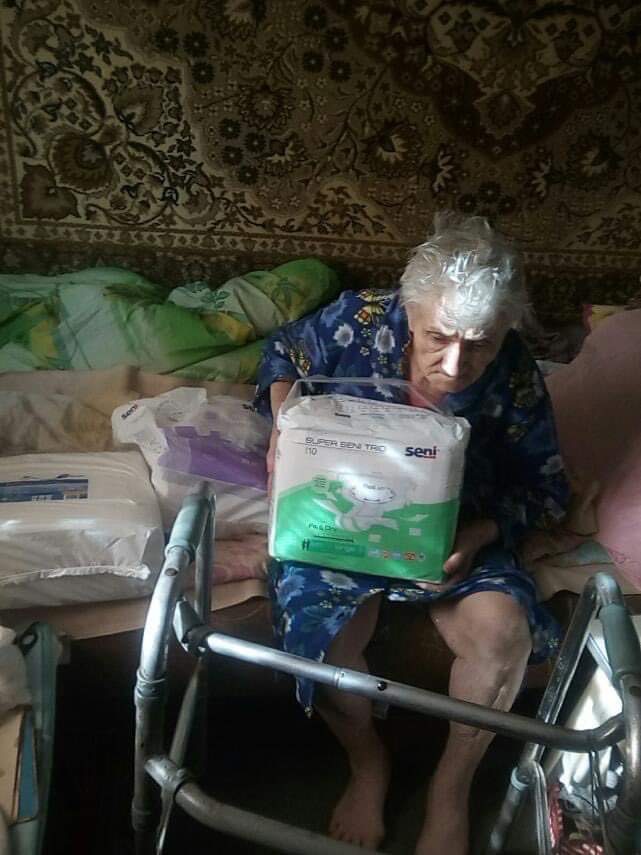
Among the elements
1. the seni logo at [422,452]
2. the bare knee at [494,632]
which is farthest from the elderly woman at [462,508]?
the seni logo at [422,452]

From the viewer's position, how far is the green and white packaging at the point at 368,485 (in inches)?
43.1

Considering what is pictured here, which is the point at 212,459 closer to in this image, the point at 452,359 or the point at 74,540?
the point at 74,540

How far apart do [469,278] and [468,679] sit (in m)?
0.63

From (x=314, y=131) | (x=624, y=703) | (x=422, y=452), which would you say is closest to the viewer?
(x=624, y=703)

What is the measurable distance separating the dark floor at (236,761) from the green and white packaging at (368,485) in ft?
1.11

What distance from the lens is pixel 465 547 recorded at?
1222mm

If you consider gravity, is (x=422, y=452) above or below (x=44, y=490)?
above

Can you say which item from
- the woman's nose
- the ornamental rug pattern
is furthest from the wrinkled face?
the ornamental rug pattern

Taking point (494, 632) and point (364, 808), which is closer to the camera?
point (494, 632)

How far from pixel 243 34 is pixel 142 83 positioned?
0.85 feet

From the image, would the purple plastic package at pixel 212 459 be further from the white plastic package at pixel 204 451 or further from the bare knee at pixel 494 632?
the bare knee at pixel 494 632

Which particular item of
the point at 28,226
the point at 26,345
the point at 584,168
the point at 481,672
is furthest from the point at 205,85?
the point at 481,672

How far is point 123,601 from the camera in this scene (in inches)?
48.2

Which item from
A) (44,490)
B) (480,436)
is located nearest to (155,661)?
(44,490)
